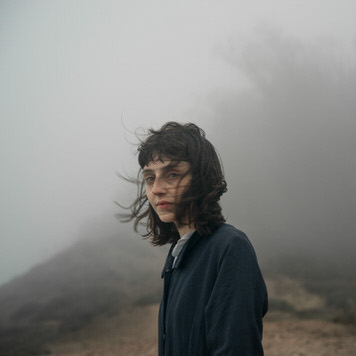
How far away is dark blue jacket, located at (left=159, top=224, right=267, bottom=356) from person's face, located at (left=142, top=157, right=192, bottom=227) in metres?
0.09

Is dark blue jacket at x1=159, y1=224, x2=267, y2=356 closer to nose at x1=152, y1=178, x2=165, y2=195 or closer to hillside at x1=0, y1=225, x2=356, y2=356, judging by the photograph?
nose at x1=152, y1=178, x2=165, y2=195

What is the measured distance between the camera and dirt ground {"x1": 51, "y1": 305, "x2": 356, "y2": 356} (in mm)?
2732

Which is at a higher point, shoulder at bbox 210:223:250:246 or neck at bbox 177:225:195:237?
neck at bbox 177:225:195:237

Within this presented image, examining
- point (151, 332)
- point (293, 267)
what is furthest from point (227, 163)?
point (151, 332)

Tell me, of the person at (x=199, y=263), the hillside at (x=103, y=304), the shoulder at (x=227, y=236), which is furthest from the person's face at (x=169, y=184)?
the hillside at (x=103, y=304)

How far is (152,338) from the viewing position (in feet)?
9.62

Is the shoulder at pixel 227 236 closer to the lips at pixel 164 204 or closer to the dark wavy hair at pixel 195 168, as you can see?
the dark wavy hair at pixel 195 168

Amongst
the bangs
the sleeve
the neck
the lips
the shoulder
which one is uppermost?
the bangs

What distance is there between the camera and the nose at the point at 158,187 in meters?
0.89

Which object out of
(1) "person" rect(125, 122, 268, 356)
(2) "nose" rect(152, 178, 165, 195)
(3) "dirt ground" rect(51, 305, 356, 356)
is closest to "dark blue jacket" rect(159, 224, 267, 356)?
(1) "person" rect(125, 122, 268, 356)

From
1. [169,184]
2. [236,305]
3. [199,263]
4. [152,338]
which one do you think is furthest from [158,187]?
[152,338]

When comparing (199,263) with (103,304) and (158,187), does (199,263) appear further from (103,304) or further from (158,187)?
(103,304)

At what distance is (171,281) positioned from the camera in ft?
2.92

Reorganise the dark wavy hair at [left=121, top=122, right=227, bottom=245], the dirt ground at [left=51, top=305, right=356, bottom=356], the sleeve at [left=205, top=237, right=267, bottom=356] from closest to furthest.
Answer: the sleeve at [left=205, top=237, right=267, bottom=356] → the dark wavy hair at [left=121, top=122, right=227, bottom=245] → the dirt ground at [left=51, top=305, right=356, bottom=356]
